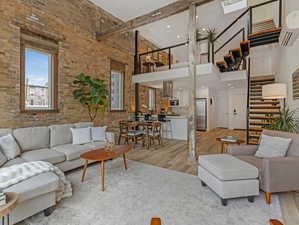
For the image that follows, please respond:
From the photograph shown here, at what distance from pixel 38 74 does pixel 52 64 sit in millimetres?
440

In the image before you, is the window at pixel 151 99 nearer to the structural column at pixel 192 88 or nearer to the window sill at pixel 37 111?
the structural column at pixel 192 88

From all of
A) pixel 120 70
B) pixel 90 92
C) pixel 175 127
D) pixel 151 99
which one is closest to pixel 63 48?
pixel 90 92

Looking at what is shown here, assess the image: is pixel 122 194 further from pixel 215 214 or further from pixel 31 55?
pixel 31 55

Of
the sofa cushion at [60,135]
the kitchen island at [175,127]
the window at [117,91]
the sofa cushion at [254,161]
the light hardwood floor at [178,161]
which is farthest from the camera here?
the kitchen island at [175,127]

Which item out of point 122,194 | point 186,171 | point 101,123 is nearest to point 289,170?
point 186,171

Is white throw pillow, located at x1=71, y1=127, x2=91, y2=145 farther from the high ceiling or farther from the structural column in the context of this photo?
the high ceiling

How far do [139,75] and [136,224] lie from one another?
5730 millimetres

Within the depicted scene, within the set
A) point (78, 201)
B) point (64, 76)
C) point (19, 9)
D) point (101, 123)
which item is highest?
point (19, 9)

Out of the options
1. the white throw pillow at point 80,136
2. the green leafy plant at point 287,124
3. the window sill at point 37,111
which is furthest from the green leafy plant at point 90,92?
the green leafy plant at point 287,124

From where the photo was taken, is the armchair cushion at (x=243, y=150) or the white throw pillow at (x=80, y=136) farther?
the white throw pillow at (x=80, y=136)

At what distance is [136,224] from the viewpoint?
67.7 inches

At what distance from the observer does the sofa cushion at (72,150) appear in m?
3.05

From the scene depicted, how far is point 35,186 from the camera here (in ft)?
5.72

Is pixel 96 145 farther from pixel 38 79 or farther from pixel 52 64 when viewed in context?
pixel 52 64
